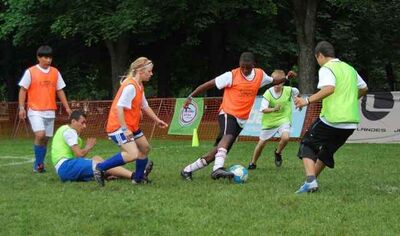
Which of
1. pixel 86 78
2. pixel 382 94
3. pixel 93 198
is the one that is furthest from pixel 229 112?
pixel 86 78

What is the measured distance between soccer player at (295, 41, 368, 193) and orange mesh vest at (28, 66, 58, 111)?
15.7 ft

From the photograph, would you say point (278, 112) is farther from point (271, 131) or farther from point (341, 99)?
point (341, 99)

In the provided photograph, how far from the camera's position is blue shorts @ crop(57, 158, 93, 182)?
8930 millimetres

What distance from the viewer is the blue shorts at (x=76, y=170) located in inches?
352

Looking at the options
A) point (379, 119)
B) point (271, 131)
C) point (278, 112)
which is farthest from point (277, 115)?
point (379, 119)

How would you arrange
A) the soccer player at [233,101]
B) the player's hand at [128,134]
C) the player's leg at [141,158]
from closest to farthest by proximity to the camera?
the player's hand at [128,134]
the player's leg at [141,158]
the soccer player at [233,101]

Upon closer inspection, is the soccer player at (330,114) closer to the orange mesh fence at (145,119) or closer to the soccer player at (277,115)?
the soccer player at (277,115)

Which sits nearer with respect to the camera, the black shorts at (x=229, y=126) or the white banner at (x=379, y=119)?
the black shorts at (x=229, y=126)

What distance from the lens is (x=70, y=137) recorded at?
907 centimetres

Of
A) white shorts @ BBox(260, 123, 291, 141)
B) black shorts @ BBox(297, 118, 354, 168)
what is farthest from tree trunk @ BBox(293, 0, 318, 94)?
black shorts @ BBox(297, 118, 354, 168)

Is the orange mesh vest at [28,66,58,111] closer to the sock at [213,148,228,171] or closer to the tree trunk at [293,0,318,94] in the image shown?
the sock at [213,148,228,171]

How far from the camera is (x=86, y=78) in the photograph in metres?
38.2

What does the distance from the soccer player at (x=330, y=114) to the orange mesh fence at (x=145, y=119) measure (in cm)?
1099

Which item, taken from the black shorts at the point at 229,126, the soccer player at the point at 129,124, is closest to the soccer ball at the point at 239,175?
the black shorts at the point at 229,126
